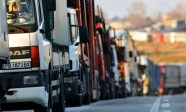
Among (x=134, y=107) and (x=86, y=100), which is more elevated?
(x=134, y=107)

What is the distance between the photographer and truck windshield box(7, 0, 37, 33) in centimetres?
1494

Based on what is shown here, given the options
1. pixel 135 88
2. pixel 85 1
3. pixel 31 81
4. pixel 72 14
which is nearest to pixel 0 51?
pixel 31 81

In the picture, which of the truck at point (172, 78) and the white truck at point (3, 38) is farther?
the truck at point (172, 78)

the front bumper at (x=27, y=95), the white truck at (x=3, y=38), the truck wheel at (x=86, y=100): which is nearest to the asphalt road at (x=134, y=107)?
the truck wheel at (x=86, y=100)

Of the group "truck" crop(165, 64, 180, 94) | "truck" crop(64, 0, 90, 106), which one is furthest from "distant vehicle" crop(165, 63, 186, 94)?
"truck" crop(64, 0, 90, 106)

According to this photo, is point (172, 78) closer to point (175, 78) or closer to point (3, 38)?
point (175, 78)

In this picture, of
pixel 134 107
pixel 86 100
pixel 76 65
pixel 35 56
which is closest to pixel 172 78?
pixel 86 100

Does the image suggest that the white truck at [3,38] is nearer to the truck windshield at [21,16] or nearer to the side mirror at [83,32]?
the truck windshield at [21,16]

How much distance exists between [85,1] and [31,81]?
12.0 m

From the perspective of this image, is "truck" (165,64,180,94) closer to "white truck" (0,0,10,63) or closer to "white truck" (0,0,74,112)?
"white truck" (0,0,74,112)

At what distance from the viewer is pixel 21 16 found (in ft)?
49.5

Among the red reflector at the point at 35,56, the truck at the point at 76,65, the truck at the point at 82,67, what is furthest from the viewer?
the truck at the point at 82,67

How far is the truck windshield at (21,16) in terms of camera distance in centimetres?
1494

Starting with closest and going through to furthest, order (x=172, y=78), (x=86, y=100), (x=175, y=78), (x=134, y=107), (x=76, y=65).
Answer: (x=76, y=65)
(x=134, y=107)
(x=86, y=100)
(x=172, y=78)
(x=175, y=78)
